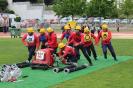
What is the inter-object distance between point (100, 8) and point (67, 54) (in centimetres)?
5359

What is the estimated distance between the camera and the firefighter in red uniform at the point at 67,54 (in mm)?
20750

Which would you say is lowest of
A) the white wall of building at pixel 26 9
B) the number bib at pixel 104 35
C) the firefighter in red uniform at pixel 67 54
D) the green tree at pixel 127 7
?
the white wall of building at pixel 26 9

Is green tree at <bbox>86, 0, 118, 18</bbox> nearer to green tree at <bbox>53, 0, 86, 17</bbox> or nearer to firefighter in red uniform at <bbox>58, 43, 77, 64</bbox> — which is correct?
green tree at <bbox>53, 0, 86, 17</bbox>

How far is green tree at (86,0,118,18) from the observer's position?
73438 millimetres

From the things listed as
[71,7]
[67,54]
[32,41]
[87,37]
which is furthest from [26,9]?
[67,54]

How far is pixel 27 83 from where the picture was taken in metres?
15.6

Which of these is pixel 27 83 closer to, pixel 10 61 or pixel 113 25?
pixel 10 61

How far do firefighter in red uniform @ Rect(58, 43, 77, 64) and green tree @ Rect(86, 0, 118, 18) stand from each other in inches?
2063

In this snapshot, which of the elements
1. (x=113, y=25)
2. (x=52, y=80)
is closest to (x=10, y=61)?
(x=52, y=80)

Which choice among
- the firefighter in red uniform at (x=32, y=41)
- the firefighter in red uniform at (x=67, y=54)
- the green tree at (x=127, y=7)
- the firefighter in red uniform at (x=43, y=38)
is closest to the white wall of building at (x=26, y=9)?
the green tree at (x=127, y=7)

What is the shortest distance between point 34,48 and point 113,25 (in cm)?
5262

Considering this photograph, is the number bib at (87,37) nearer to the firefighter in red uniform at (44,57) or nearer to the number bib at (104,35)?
the number bib at (104,35)

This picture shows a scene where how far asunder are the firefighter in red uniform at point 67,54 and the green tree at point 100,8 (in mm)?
52393

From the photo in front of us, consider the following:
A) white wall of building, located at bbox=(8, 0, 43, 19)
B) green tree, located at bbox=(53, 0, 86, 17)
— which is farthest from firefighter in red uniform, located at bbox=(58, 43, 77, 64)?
white wall of building, located at bbox=(8, 0, 43, 19)
